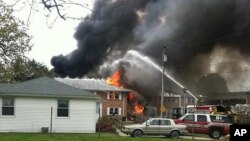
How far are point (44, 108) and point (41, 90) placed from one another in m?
1.35

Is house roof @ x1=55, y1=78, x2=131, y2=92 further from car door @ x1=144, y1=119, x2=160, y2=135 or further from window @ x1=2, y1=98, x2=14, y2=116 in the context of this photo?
car door @ x1=144, y1=119, x2=160, y2=135

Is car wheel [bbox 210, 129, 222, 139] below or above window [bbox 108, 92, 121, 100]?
below

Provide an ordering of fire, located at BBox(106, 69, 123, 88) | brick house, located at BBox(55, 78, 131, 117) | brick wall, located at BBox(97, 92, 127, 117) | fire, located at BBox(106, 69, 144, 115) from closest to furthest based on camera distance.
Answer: brick house, located at BBox(55, 78, 131, 117) → brick wall, located at BBox(97, 92, 127, 117) → fire, located at BBox(106, 69, 144, 115) → fire, located at BBox(106, 69, 123, 88)

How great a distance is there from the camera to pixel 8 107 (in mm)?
28812

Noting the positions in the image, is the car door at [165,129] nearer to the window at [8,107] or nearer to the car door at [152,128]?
the car door at [152,128]

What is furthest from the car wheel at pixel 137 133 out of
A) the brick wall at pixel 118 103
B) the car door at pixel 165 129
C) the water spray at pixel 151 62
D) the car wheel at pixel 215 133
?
the brick wall at pixel 118 103

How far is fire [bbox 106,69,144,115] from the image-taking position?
62.0 metres

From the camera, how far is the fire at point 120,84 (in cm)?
6201

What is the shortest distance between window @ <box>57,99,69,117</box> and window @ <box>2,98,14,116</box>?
296 centimetres

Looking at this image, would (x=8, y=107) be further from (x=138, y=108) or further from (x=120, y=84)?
(x=120, y=84)

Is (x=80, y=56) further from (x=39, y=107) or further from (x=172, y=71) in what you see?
(x=39, y=107)

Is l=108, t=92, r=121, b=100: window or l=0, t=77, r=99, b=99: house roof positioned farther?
l=108, t=92, r=121, b=100: window

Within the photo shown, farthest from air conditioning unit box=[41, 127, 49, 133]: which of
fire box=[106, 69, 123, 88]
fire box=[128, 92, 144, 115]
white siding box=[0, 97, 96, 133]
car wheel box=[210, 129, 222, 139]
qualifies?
fire box=[106, 69, 123, 88]

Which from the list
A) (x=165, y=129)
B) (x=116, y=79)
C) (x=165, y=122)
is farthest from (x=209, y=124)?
(x=116, y=79)
